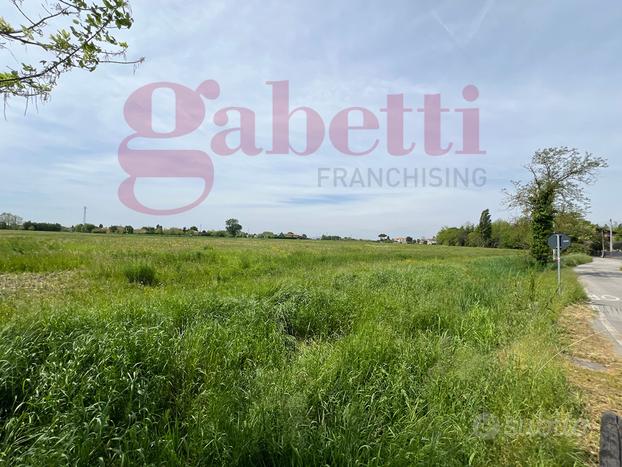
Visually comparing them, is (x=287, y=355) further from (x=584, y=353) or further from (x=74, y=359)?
(x=584, y=353)

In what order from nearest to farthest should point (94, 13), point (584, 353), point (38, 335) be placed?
point (94, 13) → point (38, 335) → point (584, 353)

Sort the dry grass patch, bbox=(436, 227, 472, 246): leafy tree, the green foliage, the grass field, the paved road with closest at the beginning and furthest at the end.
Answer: the grass field, the dry grass patch, the paved road, the green foliage, bbox=(436, 227, 472, 246): leafy tree

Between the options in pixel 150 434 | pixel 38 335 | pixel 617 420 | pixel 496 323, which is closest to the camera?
pixel 617 420

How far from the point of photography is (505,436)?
102 inches

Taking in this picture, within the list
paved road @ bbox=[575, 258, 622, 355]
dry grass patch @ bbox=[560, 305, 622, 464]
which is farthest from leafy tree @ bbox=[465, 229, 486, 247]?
dry grass patch @ bbox=[560, 305, 622, 464]

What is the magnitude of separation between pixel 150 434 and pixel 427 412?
2540mm

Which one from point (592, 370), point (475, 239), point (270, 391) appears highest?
point (475, 239)

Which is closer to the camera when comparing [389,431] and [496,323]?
[389,431]

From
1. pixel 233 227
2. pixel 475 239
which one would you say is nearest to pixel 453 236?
pixel 475 239

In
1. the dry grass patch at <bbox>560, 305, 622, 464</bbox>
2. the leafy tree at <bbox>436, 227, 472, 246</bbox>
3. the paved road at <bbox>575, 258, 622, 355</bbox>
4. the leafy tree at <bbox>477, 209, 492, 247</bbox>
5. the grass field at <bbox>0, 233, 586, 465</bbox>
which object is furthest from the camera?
the leafy tree at <bbox>436, 227, 472, 246</bbox>

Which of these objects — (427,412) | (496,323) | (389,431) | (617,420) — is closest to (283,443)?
(389,431)

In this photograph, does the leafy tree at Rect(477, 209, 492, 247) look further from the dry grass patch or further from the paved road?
the dry grass patch

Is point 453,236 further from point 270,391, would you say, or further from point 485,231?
point 270,391

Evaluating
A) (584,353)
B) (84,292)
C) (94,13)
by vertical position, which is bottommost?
(584,353)
